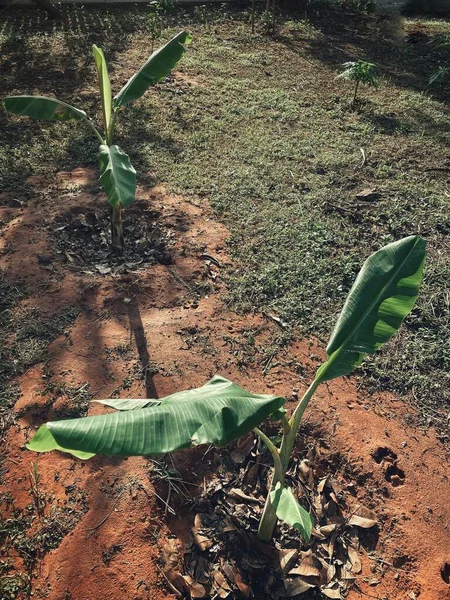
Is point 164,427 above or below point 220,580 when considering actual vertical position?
above

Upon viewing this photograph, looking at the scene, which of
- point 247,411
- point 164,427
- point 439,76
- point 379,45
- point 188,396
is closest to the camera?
point 164,427

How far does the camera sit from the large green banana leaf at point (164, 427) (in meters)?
1.69

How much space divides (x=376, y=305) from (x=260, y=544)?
57.6 inches

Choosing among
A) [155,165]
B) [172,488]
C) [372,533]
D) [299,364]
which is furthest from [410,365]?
[155,165]

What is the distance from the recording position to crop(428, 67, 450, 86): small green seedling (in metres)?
8.11

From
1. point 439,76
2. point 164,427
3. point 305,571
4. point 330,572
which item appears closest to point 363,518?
point 330,572

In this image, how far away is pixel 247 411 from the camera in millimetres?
1922

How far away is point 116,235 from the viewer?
4535 mm

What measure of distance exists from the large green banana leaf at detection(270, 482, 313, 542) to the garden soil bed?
2.42 ft

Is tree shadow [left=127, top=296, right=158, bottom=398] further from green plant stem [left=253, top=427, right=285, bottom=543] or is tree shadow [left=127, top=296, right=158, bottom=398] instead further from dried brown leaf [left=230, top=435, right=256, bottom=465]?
green plant stem [left=253, top=427, right=285, bottom=543]

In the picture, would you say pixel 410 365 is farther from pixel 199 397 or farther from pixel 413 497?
pixel 199 397

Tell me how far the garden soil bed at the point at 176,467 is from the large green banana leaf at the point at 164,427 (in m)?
1.18

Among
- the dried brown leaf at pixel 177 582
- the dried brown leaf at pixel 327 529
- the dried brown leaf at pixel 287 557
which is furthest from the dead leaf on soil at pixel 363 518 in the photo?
the dried brown leaf at pixel 177 582

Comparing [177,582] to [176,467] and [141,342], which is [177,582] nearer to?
[176,467]
